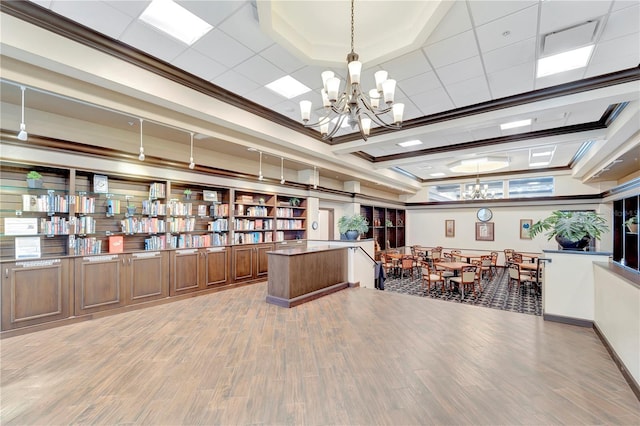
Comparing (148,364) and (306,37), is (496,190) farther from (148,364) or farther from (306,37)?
(148,364)

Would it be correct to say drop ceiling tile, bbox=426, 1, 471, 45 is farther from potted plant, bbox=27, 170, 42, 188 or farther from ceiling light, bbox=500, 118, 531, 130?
potted plant, bbox=27, 170, 42, 188

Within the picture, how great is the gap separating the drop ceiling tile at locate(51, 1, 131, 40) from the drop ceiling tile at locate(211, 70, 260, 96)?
1323 millimetres

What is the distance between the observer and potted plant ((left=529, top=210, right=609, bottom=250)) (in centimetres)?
376

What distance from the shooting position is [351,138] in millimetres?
A: 6922

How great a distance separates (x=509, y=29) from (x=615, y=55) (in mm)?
1734

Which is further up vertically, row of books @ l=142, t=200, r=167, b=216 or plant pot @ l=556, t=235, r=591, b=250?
row of books @ l=142, t=200, r=167, b=216

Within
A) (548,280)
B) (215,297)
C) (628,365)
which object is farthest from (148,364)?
(548,280)

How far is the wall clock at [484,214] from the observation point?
12367mm

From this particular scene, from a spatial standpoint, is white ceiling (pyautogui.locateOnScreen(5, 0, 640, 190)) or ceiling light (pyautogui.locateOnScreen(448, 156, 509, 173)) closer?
white ceiling (pyautogui.locateOnScreen(5, 0, 640, 190))

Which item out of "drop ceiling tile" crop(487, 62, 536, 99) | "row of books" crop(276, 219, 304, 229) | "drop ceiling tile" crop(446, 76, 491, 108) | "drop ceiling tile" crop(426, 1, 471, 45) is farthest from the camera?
"row of books" crop(276, 219, 304, 229)

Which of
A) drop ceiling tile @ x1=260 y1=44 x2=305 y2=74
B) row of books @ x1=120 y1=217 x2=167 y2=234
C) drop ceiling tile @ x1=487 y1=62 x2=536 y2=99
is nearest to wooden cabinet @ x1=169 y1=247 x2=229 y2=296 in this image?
row of books @ x1=120 y1=217 x2=167 y2=234

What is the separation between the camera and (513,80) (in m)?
4.27

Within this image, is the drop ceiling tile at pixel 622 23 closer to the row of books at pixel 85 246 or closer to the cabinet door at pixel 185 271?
the cabinet door at pixel 185 271

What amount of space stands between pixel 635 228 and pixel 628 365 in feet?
17.3
